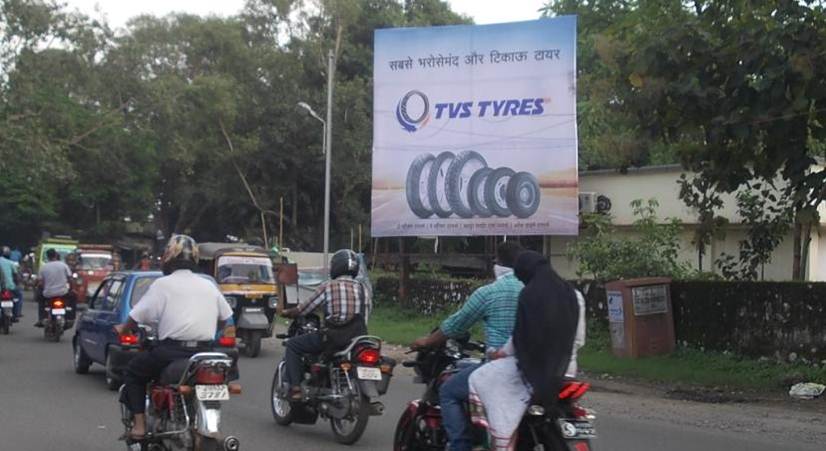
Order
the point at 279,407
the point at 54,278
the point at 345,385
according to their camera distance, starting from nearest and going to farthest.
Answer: the point at 345,385
the point at 279,407
the point at 54,278

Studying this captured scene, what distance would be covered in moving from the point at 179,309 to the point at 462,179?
1494 cm

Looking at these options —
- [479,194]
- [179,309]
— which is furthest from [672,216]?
[179,309]

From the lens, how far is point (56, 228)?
5278 cm

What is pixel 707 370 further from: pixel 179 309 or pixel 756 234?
pixel 179 309

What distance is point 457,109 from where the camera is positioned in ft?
71.8

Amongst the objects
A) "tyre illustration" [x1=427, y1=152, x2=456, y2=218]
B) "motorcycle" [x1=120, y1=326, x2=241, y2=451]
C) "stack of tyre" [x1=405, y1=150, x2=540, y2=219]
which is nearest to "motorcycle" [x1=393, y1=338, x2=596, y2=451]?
"motorcycle" [x1=120, y1=326, x2=241, y2=451]

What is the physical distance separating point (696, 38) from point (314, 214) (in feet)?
117

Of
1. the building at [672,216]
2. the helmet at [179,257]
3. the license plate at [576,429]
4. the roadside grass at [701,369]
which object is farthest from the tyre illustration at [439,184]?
the license plate at [576,429]

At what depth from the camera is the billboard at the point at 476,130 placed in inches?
827

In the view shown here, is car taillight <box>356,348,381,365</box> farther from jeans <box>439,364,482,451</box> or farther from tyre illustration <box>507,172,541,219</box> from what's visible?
tyre illustration <box>507,172,541,219</box>

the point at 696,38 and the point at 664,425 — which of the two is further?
the point at 696,38

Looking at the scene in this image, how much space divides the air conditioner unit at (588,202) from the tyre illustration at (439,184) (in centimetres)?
634

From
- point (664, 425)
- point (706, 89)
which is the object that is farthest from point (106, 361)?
point (706, 89)

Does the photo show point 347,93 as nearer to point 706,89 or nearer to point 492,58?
point 492,58
